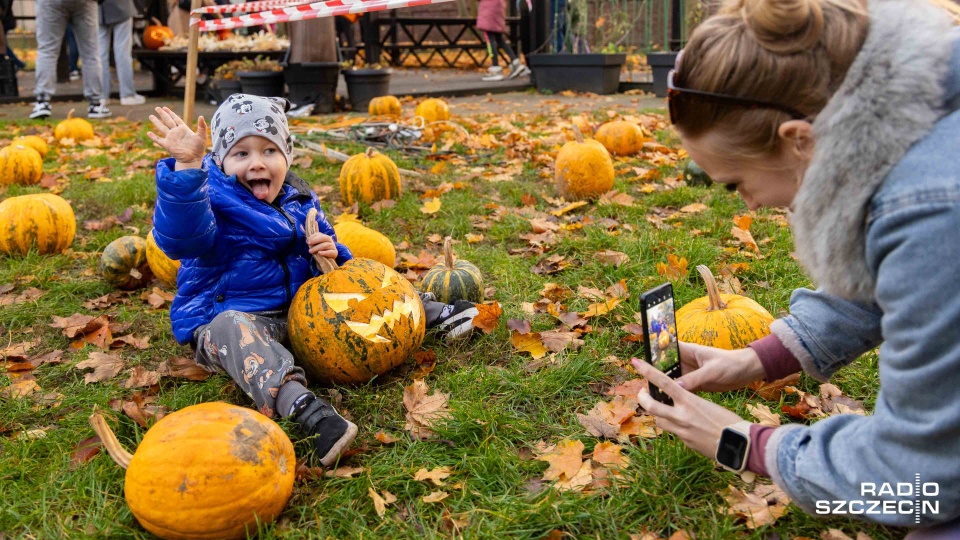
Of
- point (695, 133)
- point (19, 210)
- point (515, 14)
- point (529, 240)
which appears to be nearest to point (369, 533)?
point (695, 133)

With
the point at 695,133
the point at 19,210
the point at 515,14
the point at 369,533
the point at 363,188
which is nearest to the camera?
the point at 695,133

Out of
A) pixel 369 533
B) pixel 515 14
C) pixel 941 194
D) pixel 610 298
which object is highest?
pixel 515 14

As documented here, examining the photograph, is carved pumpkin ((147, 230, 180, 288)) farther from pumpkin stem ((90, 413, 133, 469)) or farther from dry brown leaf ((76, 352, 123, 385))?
pumpkin stem ((90, 413, 133, 469))

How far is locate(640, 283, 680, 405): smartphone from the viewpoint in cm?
211

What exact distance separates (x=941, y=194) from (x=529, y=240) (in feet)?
11.0

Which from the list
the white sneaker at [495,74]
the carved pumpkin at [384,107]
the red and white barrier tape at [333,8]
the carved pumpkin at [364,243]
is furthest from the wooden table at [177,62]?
the carved pumpkin at [364,243]

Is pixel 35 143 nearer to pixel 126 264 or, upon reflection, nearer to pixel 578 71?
pixel 126 264

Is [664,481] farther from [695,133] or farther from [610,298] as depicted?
[610,298]

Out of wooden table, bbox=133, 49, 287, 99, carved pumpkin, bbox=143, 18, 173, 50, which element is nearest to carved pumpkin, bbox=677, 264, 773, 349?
wooden table, bbox=133, 49, 287, 99

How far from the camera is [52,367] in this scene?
3.39 metres

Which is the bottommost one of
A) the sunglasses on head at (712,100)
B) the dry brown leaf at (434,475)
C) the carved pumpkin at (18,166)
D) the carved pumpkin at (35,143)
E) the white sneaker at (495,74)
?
the dry brown leaf at (434,475)

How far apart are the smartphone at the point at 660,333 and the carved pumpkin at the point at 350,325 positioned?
45.4 inches

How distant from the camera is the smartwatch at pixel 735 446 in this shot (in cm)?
187

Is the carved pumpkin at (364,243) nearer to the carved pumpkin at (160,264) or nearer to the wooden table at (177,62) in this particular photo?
the carved pumpkin at (160,264)
